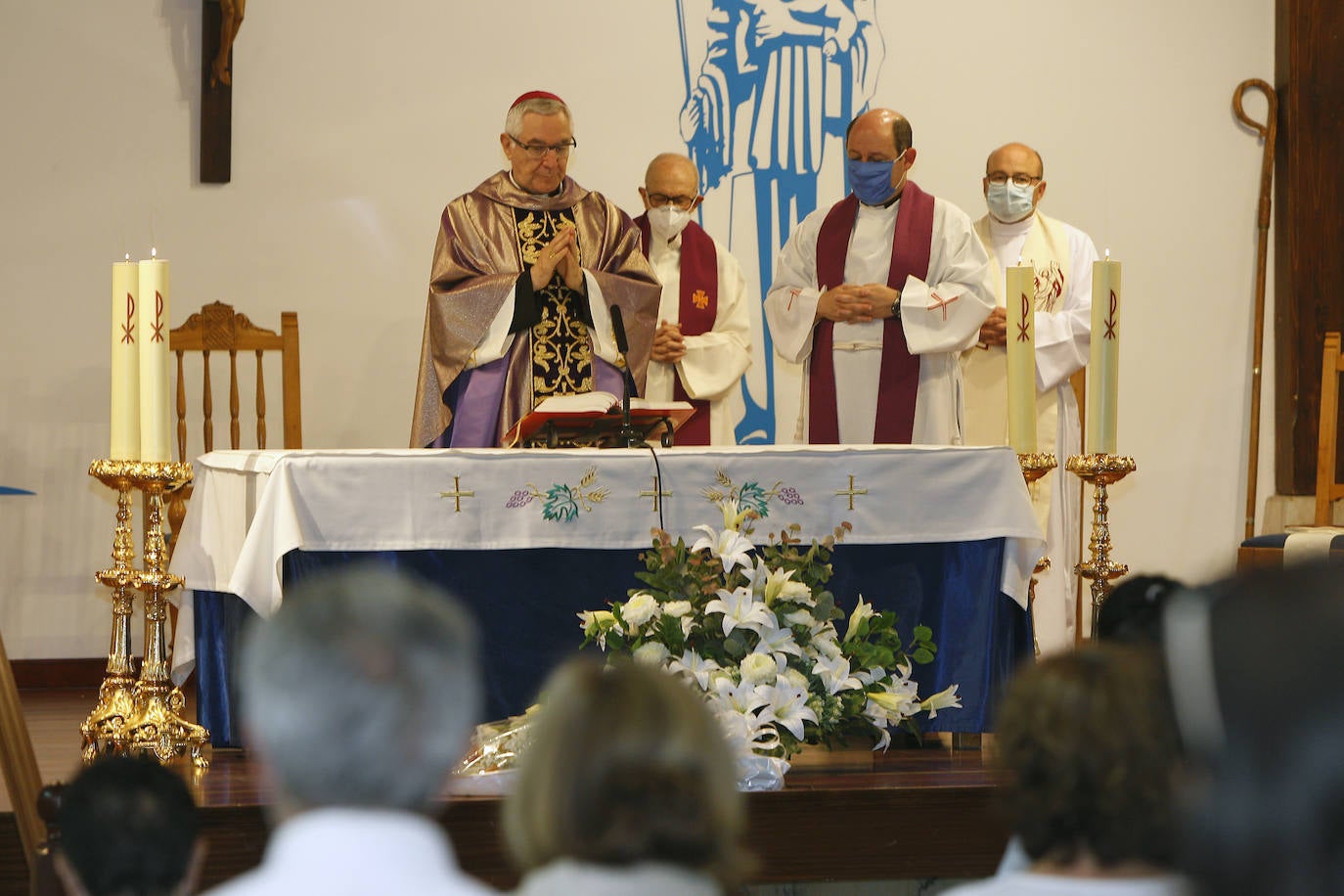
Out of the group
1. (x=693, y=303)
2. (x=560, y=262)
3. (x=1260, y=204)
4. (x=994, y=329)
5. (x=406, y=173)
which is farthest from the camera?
(x=1260, y=204)

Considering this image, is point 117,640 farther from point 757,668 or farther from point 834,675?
point 834,675

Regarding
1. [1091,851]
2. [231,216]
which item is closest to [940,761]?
[1091,851]

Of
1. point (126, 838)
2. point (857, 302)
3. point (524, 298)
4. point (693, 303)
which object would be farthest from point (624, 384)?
point (126, 838)

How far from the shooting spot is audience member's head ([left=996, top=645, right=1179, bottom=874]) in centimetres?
136

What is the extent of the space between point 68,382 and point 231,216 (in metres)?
0.96

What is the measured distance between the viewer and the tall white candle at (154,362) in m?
3.62

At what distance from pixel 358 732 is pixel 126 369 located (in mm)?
2624

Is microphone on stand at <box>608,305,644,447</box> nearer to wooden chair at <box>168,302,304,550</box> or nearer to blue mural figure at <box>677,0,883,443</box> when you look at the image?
wooden chair at <box>168,302,304,550</box>

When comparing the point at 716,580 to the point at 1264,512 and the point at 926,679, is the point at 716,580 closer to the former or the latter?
the point at 926,679

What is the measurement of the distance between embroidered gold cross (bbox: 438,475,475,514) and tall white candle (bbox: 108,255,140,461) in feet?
2.40

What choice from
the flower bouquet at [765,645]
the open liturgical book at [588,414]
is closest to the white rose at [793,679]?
the flower bouquet at [765,645]

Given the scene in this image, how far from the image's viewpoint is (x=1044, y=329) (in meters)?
6.42

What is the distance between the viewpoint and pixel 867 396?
569cm

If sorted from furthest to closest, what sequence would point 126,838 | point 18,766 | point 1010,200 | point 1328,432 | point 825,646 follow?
point 1010,200, point 1328,432, point 825,646, point 18,766, point 126,838
